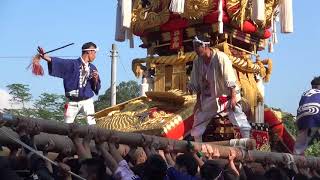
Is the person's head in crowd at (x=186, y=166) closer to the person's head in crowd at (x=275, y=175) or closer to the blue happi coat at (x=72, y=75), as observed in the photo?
the person's head in crowd at (x=275, y=175)

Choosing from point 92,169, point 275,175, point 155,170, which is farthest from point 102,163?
point 275,175

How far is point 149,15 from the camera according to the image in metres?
8.51

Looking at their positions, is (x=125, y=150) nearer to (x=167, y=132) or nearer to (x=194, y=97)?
(x=167, y=132)

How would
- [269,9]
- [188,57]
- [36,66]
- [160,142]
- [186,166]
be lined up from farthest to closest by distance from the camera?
[269,9]
[188,57]
[36,66]
[160,142]
[186,166]

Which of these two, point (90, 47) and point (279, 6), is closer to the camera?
point (90, 47)

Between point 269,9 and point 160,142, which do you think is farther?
point 269,9

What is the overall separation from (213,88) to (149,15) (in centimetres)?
236

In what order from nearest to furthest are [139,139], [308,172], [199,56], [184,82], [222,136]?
1. [139,139]
2. [308,172]
3. [199,56]
4. [222,136]
5. [184,82]

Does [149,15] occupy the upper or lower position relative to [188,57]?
upper

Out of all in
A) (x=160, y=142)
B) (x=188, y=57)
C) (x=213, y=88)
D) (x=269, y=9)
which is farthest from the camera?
(x=269, y=9)

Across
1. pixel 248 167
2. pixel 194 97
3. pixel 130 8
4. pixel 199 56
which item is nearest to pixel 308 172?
pixel 248 167

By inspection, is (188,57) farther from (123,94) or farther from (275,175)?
(123,94)

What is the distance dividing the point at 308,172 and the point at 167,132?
5.95 feet

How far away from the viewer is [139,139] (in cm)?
406
